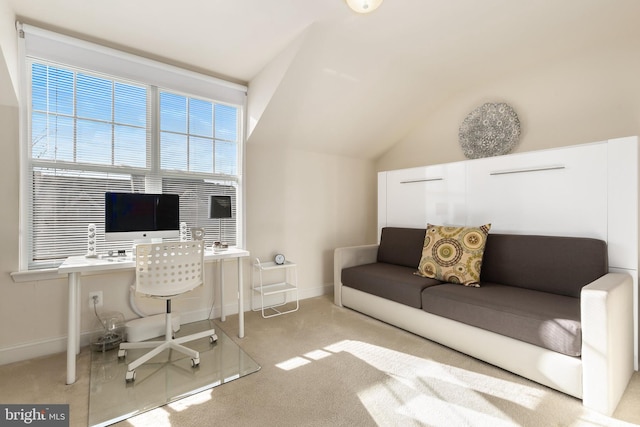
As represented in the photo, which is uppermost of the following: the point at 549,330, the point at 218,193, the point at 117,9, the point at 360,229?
the point at 117,9

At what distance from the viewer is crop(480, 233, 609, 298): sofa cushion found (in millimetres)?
2078

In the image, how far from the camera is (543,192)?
8.11 ft

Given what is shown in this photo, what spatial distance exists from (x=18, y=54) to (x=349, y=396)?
3378 mm

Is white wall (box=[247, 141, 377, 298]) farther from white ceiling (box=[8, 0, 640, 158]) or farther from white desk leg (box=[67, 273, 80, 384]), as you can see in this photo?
white desk leg (box=[67, 273, 80, 384])

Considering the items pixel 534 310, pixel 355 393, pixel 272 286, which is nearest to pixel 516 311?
pixel 534 310

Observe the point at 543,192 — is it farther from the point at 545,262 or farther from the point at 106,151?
the point at 106,151

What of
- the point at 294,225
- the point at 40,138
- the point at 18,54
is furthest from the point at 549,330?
the point at 18,54

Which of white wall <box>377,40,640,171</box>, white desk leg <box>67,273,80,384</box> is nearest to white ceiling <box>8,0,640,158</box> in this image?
white wall <box>377,40,640,171</box>

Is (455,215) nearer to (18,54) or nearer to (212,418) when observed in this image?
(212,418)

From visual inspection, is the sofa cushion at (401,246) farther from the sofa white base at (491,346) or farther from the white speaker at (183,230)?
the white speaker at (183,230)

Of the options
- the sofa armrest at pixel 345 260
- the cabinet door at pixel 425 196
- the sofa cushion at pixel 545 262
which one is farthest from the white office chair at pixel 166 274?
the sofa cushion at pixel 545 262

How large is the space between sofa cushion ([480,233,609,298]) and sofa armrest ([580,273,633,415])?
37 cm

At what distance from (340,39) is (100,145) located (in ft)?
7.59

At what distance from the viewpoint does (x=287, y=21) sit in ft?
7.76
